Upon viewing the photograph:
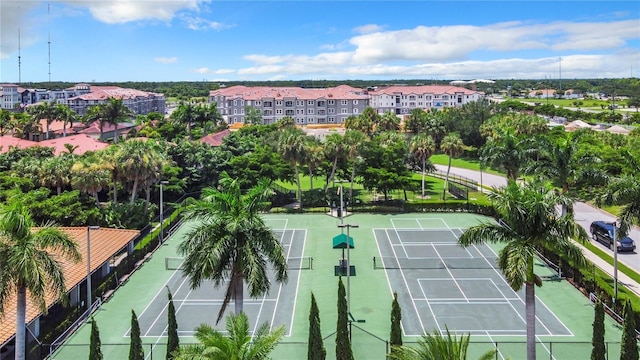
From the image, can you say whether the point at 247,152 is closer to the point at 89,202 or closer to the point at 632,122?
the point at 89,202

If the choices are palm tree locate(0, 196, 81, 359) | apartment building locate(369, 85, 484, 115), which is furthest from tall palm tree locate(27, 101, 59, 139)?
apartment building locate(369, 85, 484, 115)

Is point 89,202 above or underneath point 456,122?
underneath

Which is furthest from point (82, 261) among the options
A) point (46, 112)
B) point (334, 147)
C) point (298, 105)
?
point (298, 105)

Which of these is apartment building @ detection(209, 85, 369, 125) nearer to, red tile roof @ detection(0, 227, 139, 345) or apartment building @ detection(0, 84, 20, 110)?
apartment building @ detection(0, 84, 20, 110)

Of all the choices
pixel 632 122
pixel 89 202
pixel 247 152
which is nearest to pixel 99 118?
pixel 247 152

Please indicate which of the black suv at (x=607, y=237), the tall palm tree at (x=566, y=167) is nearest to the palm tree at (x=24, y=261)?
the tall palm tree at (x=566, y=167)
